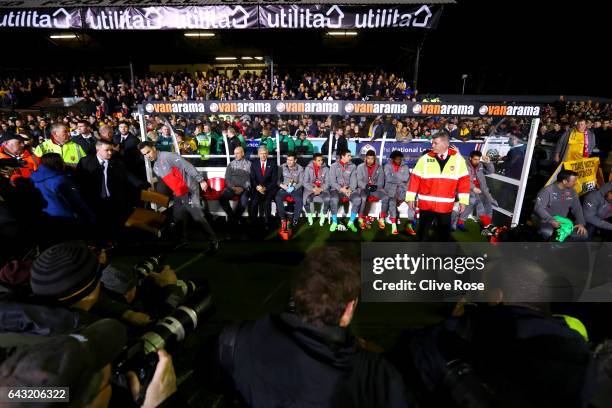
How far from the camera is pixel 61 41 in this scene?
18922mm

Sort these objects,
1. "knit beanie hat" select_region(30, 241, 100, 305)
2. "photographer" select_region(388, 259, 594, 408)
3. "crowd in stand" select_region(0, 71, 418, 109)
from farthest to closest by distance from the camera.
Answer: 1. "crowd in stand" select_region(0, 71, 418, 109)
2. "knit beanie hat" select_region(30, 241, 100, 305)
3. "photographer" select_region(388, 259, 594, 408)

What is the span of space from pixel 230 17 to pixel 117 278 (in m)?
9.15

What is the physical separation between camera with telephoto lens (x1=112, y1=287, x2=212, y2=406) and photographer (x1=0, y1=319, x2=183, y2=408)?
0.03m

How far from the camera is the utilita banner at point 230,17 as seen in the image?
29.7 ft

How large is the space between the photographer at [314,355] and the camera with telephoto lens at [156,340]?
0.29 metres

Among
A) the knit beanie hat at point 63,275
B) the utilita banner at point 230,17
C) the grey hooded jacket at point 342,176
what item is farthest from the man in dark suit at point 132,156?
the knit beanie hat at point 63,275

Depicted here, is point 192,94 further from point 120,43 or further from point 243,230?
point 243,230

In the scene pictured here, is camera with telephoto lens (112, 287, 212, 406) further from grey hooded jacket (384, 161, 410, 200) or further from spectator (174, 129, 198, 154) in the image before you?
spectator (174, 129, 198, 154)

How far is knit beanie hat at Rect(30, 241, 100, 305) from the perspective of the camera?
1668 mm

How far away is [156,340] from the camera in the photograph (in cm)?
161

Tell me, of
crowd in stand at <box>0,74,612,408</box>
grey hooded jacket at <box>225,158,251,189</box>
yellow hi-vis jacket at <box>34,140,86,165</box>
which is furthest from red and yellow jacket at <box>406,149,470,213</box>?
yellow hi-vis jacket at <box>34,140,86,165</box>

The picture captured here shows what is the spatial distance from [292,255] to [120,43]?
16157 mm

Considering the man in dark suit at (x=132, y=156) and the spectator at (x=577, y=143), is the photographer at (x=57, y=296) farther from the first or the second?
the spectator at (x=577, y=143)

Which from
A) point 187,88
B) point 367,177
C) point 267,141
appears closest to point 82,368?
point 367,177
